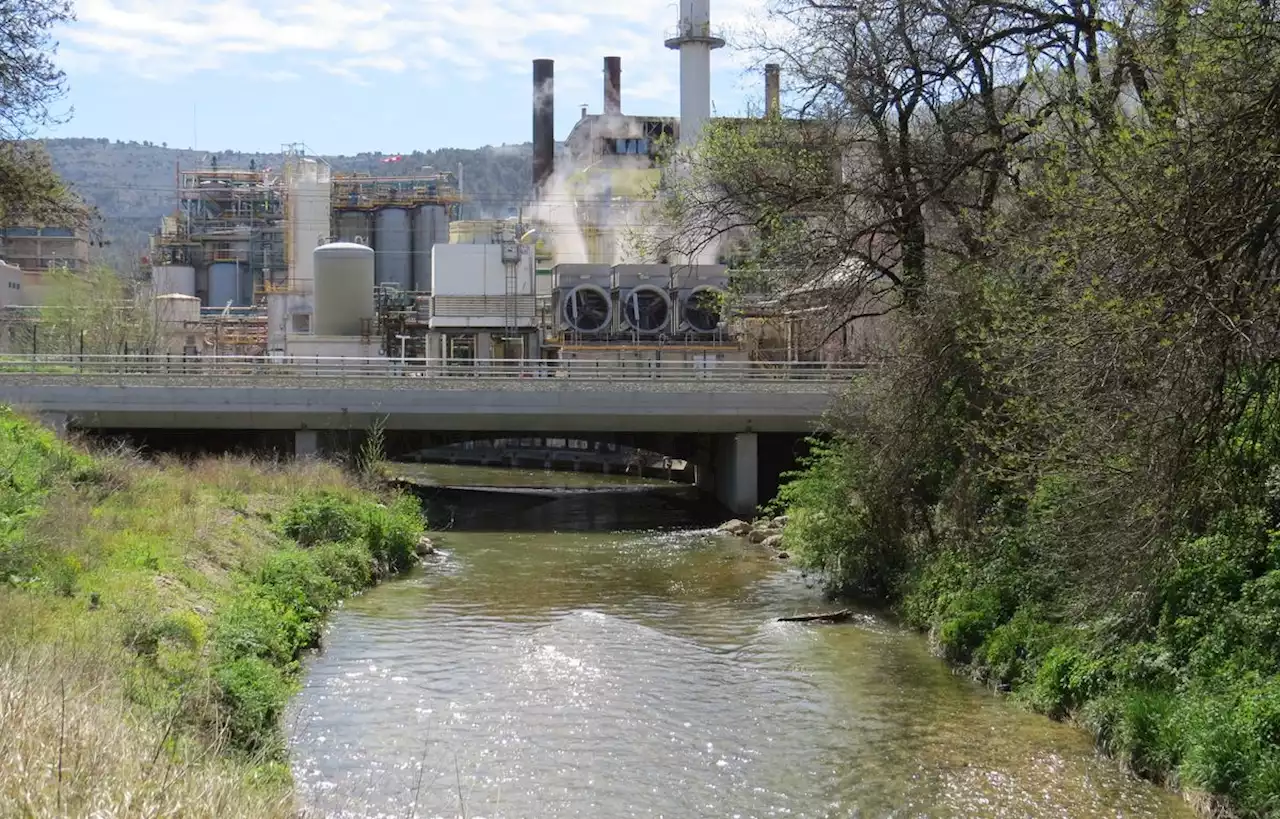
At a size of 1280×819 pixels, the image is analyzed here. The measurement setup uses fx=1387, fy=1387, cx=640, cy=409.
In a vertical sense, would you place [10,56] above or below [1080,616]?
above

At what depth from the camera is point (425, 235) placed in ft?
274

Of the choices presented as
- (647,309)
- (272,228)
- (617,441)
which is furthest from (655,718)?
(272,228)

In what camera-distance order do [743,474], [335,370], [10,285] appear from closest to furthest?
[743,474] → [335,370] → [10,285]

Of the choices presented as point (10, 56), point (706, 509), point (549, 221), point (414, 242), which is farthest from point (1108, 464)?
point (414, 242)

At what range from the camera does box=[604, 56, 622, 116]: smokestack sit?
83.1 metres

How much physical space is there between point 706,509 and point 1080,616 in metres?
24.5

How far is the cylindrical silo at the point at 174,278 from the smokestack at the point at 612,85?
30.5 m

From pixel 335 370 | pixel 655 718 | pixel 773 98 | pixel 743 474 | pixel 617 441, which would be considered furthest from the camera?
pixel 617 441

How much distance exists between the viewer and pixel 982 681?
16.7 meters

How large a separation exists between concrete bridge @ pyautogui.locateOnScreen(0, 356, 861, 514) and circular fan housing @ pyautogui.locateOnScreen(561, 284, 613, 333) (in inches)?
645

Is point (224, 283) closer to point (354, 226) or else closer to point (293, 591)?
point (354, 226)

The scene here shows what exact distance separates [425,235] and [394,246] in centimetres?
206

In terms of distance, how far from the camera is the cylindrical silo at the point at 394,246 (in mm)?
83250

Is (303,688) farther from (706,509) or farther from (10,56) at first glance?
(706,509)
